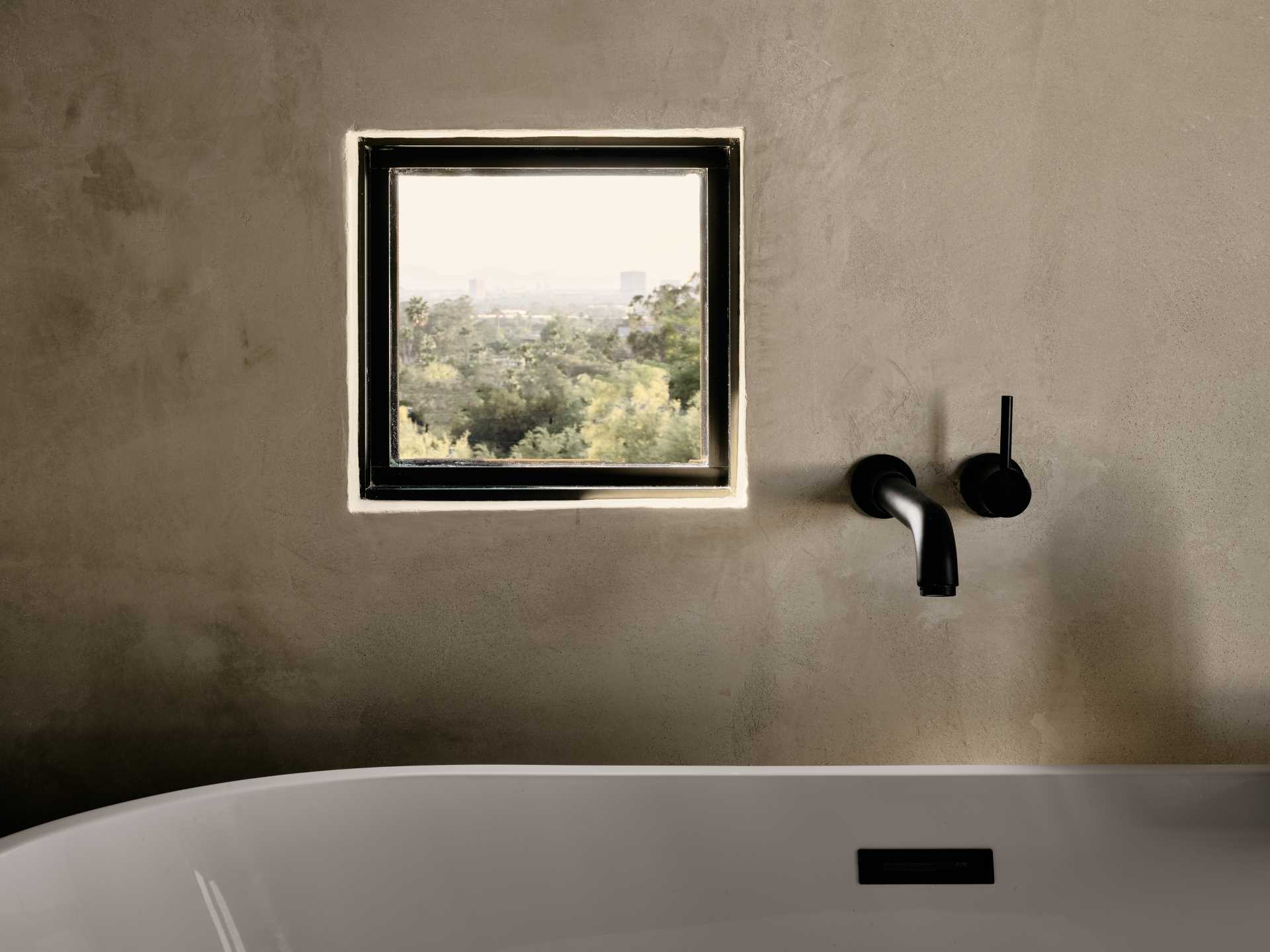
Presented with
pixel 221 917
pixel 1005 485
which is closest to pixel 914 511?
pixel 1005 485

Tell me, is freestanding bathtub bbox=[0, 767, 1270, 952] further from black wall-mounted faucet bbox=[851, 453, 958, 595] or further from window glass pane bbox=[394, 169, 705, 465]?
window glass pane bbox=[394, 169, 705, 465]

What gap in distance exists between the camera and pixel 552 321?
117 cm

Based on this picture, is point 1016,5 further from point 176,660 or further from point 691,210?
point 176,660

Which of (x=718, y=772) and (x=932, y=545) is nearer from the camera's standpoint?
(x=932, y=545)

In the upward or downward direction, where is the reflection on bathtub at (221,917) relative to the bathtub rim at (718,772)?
downward

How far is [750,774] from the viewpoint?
0.92m

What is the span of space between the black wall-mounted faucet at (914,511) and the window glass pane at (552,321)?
0.85ft

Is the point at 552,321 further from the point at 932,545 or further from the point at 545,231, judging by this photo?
the point at 932,545

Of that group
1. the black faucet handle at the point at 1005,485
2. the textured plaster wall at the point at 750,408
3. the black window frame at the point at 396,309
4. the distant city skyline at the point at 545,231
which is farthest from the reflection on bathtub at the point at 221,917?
the black faucet handle at the point at 1005,485

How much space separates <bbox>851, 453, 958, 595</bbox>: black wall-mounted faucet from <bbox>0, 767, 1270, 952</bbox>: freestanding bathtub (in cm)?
31

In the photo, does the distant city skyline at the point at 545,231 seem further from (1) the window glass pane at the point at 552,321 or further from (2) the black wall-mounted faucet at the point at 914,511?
(2) the black wall-mounted faucet at the point at 914,511

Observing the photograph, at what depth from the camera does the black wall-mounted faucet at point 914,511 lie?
77 cm

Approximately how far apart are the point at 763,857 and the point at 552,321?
31.8 inches

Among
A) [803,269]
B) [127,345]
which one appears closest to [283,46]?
[127,345]
